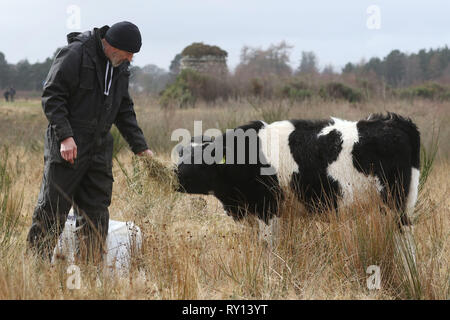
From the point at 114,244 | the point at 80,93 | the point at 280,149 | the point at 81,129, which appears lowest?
the point at 114,244

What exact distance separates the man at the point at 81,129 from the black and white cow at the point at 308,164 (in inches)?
47.0

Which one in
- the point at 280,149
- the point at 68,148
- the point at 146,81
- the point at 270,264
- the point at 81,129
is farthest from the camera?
the point at 146,81

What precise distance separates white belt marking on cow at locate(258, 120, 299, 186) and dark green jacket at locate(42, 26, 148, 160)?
1585mm

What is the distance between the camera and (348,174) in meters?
4.68

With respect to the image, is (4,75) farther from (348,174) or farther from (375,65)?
(348,174)

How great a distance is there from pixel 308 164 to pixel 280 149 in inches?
12.9

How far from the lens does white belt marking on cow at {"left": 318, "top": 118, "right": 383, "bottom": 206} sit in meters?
4.62

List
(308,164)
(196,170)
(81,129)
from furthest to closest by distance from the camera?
(196,170)
(308,164)
(81,129)

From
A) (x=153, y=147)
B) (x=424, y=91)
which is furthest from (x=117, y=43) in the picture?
(x=424, y=91)

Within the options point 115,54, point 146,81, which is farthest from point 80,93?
point 146,81
